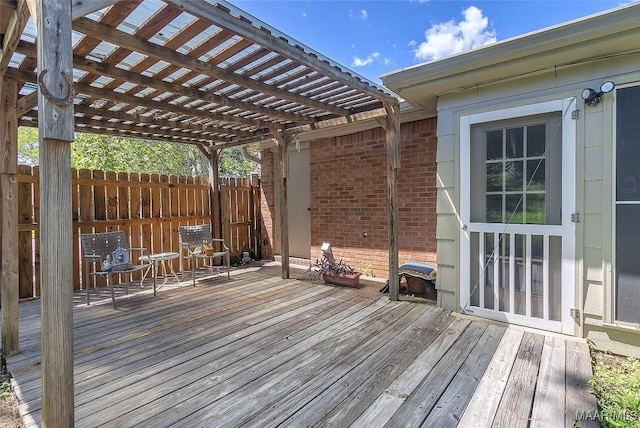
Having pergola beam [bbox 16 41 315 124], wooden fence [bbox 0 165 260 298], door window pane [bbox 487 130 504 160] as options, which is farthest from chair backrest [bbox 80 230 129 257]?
door window pane [bbox 487 130 504 160]

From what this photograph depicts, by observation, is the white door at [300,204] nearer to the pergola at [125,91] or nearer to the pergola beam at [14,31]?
the pergola at [125,91]

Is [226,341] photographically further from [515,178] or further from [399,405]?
[515,178]

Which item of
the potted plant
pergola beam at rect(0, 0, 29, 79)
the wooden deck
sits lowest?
the wooden deck

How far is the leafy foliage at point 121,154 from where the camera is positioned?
1044 cm

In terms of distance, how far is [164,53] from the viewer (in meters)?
2.64

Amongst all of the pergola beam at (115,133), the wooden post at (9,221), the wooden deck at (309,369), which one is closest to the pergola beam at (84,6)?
the wooden post at (9,221)

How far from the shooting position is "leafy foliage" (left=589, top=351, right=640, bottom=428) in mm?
1789

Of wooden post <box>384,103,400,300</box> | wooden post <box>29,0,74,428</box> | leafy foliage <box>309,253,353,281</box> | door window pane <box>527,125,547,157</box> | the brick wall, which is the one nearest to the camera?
wooden post <box>29,0,74,428</box>

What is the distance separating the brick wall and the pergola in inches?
34.2

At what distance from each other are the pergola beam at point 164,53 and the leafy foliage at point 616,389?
3485 millimetres

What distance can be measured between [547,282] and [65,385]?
362 centimetres

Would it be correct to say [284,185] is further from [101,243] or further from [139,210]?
[101,243]

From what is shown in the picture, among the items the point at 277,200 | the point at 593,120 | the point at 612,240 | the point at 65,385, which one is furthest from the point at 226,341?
the point at 277,200

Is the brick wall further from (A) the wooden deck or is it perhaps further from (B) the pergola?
(A) the wooden deck
